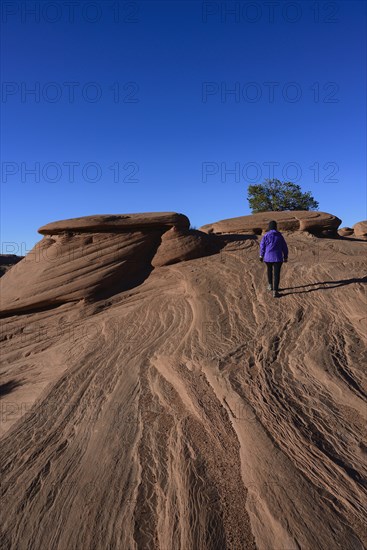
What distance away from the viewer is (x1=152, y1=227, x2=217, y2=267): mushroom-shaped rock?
9672mm

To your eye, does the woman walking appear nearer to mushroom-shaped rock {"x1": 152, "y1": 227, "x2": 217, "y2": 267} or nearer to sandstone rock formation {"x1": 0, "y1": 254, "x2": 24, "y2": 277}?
mushroom-shaped rock {"x1": 152, "y1": 227, "x2": 217, "y2": 267}

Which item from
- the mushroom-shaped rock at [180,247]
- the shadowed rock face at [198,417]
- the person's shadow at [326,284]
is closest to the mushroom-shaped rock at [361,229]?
the shadowed rock face at [198,417]

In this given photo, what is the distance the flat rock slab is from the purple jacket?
11.2ft

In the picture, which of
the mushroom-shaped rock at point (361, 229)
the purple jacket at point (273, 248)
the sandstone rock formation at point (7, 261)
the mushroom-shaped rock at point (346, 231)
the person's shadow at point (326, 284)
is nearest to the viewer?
the person's shadow at point (326, 284)

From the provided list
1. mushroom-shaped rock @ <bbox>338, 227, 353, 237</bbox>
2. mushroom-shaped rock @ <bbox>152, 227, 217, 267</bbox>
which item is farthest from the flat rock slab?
mushroom-shaped rock @ <bbox>338, 227, 353, 237</bbox>

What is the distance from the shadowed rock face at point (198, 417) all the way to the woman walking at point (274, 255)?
0.28m

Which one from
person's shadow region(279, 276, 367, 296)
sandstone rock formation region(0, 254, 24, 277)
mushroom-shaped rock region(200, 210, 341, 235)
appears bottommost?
person's shadow region(279, 276, 367, 296)

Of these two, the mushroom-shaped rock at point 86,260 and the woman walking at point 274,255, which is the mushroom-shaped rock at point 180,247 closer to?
the mushroom-shaped rock at point 86,260

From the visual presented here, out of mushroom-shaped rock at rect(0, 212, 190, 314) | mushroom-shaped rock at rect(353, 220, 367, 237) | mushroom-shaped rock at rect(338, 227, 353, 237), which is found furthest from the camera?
mushroom-shaped rock at rect(338, 227, 353, 237)

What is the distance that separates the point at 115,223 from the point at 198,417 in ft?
22.9

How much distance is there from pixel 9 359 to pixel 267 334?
5.53 meters

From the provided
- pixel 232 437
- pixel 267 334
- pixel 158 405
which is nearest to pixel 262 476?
pixel 232 437

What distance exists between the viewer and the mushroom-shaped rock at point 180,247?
31.7 ft

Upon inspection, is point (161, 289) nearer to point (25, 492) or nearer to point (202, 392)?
point (202, 392)
